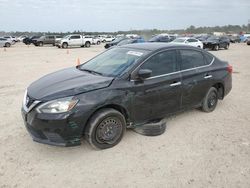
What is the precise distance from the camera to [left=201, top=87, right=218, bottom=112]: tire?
5.44 meters

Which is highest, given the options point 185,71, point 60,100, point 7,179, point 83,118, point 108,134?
point 185,71

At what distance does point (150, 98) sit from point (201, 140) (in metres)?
1.20

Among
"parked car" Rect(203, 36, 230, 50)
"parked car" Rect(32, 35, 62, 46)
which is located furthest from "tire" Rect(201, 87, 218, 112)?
"parked car" Rect(32, 35, 62, 46)

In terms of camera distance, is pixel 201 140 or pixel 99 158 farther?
pixel 201 140

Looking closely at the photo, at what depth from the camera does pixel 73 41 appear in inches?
1294

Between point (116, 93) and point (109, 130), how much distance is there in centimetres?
63

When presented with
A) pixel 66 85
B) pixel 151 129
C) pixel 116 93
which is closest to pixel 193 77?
pixel 151 129

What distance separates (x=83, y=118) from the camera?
3.57 meters

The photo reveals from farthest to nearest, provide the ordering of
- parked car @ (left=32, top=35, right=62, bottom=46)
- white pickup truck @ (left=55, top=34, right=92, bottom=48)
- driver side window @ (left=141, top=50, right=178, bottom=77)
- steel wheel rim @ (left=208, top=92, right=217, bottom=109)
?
parked car @ (left=32, top=35, right=62, bottom=46), white pickup truck @ (left=55, top=34, right=92, bottom=48), steel wheel rim @ (left=208, top=92, right=217, bottom=109), driver side window @ (left=141, top=50, right=178, bottom=77)

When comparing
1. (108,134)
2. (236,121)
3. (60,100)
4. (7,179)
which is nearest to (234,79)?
(236,121)

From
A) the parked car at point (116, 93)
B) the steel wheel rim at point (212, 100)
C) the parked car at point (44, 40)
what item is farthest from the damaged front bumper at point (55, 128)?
the parked car at point (44, 40)

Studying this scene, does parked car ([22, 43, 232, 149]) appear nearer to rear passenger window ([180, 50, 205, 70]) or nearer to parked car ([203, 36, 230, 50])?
rear passenger window ([180, 50, 205, 70])

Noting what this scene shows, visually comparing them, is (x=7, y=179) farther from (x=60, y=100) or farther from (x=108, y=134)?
(x=108, y=134)

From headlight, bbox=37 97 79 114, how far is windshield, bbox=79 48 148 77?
0.98m
